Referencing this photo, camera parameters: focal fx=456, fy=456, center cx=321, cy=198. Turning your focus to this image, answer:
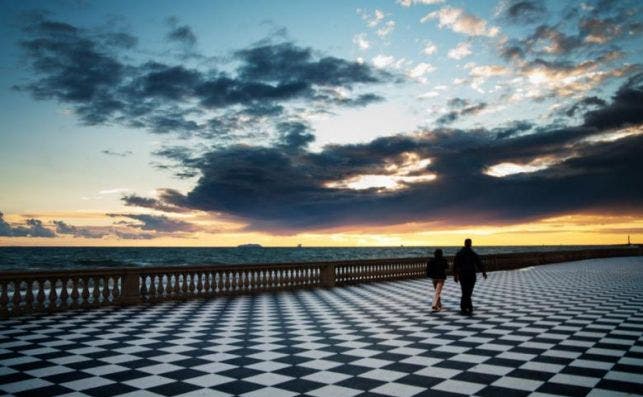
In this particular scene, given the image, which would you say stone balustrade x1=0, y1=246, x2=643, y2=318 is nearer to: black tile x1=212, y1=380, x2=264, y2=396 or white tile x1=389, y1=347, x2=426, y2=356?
black tile x1=212, y1=380, x2=264, y2=396

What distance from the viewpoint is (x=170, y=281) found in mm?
15211

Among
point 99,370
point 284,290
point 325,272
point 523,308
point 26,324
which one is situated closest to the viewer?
point 99,370

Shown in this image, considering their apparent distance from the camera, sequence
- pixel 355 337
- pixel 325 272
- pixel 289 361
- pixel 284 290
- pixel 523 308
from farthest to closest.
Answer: pixel 325 272
pixel 284 290
pixel 523 308
pixel 355 337
pixel 289 361

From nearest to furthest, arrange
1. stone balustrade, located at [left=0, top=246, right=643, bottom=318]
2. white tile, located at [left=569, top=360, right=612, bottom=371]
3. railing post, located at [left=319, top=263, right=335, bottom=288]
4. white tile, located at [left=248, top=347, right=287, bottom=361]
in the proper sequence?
white tile, located at [left=569, top=360, right=612, bottom=371], white tile, located at [left=248, top=347, right=287, bottom=361], stone balustrade, located at [left=0, top=246, right=643, bottom=318], railing post, located at [left=319, top=263, right=335, bottom=288]

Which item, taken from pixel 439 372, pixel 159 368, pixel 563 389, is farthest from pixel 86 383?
pixel 563 389

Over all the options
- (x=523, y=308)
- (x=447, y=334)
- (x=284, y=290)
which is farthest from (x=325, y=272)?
(x=447, y=334)

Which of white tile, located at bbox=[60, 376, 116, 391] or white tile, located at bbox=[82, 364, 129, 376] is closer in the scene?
white tile, located at bbox=[60, 376, 116, 391]

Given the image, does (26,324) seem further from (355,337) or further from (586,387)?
(586,387)

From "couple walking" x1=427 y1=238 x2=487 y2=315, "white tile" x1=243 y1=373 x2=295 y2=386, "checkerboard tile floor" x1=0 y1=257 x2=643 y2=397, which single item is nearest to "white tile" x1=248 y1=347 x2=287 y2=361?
"checkerboard tile floor" x1=0 y1=257 x2=643 y2=397

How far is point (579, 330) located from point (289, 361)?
6486 mm

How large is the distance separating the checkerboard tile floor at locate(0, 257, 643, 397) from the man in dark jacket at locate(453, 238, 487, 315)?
1.55 feet

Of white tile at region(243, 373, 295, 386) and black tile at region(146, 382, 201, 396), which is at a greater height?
black tile at region(146, 382, 201, 396)

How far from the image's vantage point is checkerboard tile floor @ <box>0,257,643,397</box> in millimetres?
5797

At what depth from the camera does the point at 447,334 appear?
9312mm
